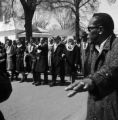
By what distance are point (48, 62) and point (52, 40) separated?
1.02m

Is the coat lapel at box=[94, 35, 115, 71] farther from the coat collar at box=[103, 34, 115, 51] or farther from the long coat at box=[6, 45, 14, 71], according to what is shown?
the long coat at box=[6, 45, 14, 71]

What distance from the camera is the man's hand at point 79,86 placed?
185 cm

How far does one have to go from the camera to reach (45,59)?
13.0m

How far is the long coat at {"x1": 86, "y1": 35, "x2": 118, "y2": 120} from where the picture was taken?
2.05 meters

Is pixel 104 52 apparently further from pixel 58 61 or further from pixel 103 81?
pixel 58 61

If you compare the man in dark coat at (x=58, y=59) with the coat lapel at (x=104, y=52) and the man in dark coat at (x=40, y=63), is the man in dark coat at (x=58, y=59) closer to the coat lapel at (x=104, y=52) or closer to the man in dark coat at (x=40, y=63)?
the man in dark coat at (x=40, y=63)

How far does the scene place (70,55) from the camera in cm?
1361

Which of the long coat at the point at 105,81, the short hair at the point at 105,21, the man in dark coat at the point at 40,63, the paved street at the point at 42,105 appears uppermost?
the short hair at the point at 105,21

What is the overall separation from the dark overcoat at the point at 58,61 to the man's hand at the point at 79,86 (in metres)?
10.4

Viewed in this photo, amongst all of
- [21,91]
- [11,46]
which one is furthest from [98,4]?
[21,91]

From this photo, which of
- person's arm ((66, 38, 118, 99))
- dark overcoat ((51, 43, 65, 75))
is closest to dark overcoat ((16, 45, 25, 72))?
dark overcoat ((51, 43, 65, 75))

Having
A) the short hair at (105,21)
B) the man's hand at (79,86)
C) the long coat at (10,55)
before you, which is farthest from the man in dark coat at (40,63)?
the man's hand at (79,86)

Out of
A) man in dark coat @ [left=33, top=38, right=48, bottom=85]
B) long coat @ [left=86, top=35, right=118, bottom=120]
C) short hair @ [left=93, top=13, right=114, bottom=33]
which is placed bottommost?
man in dark coat @ [left=33, top=38, right=48, bottom=85]

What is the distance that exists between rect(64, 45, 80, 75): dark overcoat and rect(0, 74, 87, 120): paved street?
1.31m
